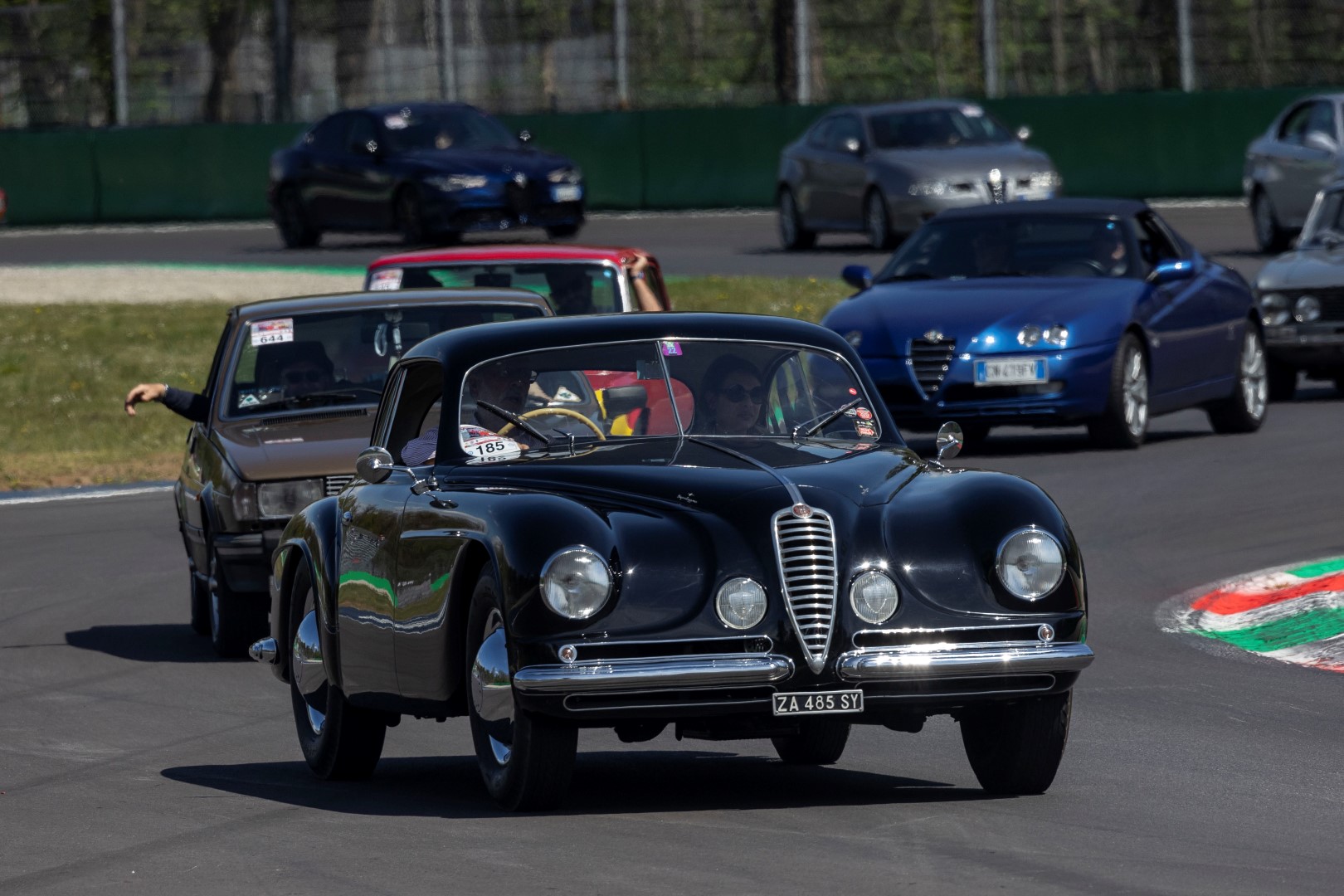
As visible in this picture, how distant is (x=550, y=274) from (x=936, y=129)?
50.4ft

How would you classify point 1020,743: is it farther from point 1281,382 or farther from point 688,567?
point 1281,382

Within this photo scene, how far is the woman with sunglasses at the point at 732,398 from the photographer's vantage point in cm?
791

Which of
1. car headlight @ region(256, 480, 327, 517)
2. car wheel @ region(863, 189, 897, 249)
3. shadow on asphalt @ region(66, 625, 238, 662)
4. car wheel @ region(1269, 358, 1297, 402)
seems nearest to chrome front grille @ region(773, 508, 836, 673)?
car headlight @ region(256, 480, 327, 517)

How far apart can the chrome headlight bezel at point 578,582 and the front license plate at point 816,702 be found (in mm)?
507

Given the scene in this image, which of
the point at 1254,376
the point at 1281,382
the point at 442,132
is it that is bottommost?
the point at 1281,382

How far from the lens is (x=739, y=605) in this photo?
6.93m

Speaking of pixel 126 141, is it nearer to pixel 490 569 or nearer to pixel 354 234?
pixel 354 234

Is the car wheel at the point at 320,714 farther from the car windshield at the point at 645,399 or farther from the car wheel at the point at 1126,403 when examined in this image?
the car wheel at the point at 1126,403

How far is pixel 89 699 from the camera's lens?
1044 cm

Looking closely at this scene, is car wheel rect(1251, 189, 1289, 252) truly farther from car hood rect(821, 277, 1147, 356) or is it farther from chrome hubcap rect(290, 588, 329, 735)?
chrome hubcap rect(290, 588, 329, 735)

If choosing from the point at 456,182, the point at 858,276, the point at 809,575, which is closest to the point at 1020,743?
the point at 809,575

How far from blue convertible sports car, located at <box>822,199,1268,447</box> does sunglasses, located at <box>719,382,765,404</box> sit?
8.66 metres

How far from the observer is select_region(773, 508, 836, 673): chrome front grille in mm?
6938

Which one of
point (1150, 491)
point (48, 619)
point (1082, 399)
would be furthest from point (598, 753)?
point (1082, 399)
